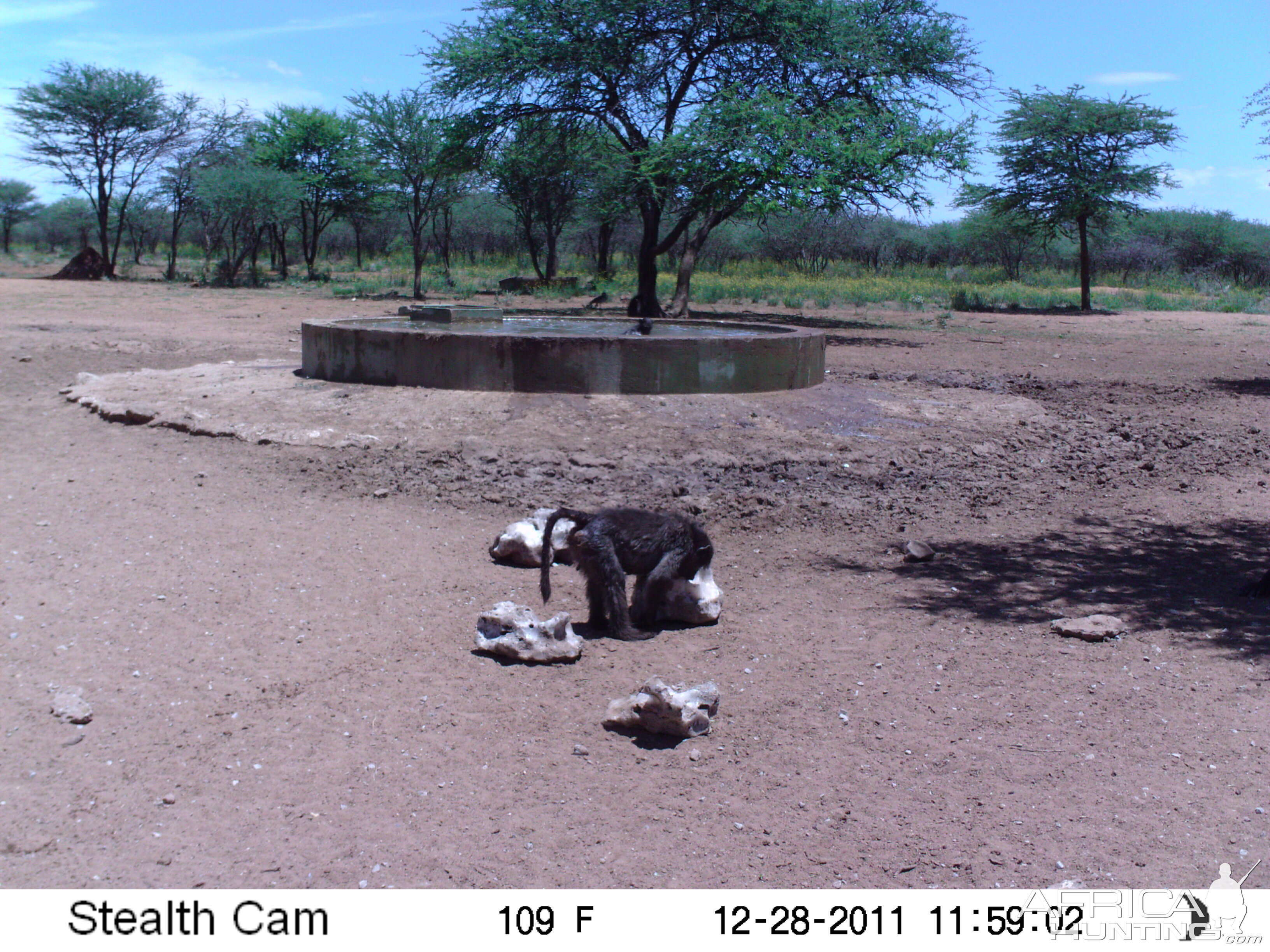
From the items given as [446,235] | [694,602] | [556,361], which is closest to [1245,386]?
[556,361]

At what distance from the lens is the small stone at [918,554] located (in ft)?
19.5

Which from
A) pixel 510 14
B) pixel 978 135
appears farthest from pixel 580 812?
pixel 510 14

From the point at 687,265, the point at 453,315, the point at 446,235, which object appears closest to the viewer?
the point at 453,315

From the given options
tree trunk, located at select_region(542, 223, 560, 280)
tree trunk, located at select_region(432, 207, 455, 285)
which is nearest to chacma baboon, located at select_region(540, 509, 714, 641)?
tree trunk, located at select_region(432, 207, 455, 285)

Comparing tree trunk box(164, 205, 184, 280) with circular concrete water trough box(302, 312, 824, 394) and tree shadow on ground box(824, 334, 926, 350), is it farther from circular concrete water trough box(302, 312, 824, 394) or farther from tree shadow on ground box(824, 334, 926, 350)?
circular concrete water trough box(302, 312, 824, 394)

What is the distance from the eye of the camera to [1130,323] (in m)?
23.0

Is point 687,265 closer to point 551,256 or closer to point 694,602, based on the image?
point 551,256

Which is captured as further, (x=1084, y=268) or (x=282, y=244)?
(x=282, y=244)

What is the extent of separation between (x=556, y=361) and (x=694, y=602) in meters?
4.27

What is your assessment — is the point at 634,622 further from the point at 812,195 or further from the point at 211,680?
the point at 812,195

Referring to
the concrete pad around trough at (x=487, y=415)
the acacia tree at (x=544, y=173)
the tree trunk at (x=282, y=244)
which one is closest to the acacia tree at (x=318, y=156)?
the tree trunk at (x=282, y=244)

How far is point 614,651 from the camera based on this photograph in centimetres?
453

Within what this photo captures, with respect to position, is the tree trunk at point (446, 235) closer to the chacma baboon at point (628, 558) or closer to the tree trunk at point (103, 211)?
the tree trunk at point (103, 211)

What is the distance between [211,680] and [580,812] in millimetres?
1691
